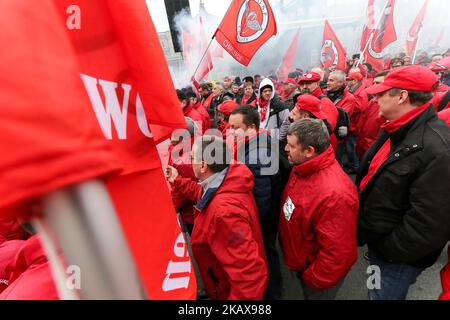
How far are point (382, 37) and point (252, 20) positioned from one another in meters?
5.04

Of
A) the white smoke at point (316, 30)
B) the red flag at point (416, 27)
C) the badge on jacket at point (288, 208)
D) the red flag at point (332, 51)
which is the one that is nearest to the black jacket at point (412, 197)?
the badge on jacket at point (288, 208)

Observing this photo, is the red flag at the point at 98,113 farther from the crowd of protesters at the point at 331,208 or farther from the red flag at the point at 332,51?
the red flag at the point at 332,51

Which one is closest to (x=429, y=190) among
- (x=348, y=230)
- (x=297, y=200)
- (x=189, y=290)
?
(x=348, y=230)

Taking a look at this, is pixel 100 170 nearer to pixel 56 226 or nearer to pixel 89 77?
Result: pixel 56 226

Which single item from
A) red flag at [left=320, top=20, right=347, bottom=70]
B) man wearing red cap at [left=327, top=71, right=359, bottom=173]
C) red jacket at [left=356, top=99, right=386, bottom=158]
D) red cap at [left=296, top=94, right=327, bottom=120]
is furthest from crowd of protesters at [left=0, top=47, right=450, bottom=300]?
red flag at [left=320, top=20, right=347, bottom=70]

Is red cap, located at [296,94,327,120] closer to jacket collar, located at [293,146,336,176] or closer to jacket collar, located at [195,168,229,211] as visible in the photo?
jacket collar, located at [293,146,336,176]

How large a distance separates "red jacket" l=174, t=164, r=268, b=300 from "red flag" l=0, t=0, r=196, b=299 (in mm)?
763

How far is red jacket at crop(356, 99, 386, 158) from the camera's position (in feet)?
13.4

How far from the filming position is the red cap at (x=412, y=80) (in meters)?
1.93

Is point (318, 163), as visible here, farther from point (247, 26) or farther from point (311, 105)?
point (247, 26)

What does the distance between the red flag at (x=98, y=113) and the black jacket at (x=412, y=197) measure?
1.55 meters

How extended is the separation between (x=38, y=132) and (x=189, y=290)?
2.65ft

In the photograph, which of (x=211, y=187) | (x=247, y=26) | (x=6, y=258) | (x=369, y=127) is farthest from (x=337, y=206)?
(x=247, y=26)
